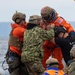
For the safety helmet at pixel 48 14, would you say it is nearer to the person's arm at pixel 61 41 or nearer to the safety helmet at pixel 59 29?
the safety helmet at pixel 59 29

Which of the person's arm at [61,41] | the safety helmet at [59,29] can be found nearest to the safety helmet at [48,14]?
the safety helmet at [59,29]

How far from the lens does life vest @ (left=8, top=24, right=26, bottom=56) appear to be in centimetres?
1113

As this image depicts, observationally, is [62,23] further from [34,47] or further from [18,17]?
[18,17]

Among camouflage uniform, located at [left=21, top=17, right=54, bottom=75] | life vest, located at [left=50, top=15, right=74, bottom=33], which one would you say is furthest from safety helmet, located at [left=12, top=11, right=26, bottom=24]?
life vest, located at [left=50, top=15, right=74, bottom=33]

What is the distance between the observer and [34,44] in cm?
1080

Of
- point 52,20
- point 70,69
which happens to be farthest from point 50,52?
point 70,69

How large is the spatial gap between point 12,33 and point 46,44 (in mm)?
920

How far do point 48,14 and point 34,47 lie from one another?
2.92 ft

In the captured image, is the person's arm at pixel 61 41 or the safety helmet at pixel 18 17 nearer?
the person's arm at pixel 61 41

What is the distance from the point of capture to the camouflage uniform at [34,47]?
35.2 feet

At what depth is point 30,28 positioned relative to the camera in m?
11.0

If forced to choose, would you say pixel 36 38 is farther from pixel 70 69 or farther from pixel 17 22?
pixel 70 69

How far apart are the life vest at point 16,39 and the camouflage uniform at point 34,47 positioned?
29 cm

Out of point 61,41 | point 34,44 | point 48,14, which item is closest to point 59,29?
point 61,41
